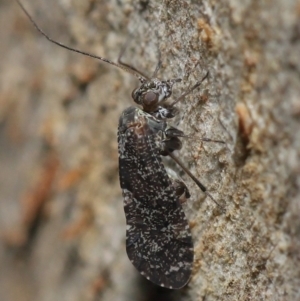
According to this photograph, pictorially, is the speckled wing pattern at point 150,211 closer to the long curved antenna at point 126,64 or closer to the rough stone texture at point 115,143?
the rough stone texture at point 115,143

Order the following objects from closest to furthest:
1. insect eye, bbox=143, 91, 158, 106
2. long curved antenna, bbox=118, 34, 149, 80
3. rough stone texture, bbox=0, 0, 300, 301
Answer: rough stone texture, bbox=0, 0, 300, 301 < insect eye, bbox=143, 91, 158, 106 < long curved antenna, bbox=118, 34, 149, 80

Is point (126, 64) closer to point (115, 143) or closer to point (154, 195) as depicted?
point (115, 143)

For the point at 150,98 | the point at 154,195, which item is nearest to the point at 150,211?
the point at 154,195

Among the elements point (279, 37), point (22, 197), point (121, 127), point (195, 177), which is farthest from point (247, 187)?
point (22, 197)

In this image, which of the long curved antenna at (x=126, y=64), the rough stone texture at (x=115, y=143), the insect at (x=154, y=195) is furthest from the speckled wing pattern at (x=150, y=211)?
the long curved antenna at (x=126, y=64)

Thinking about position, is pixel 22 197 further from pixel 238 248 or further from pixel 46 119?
pixel 238 248

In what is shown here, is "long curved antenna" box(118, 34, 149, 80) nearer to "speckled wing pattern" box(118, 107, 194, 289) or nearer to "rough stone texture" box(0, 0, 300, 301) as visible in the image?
"rough stone texture" box(0, 0, 300, 301)

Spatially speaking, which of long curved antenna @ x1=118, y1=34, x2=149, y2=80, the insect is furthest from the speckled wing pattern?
long curved antenna @ x1=118, y1=34, x2=149, y2=80

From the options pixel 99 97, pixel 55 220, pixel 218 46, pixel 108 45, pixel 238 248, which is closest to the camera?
pixel 238 248
